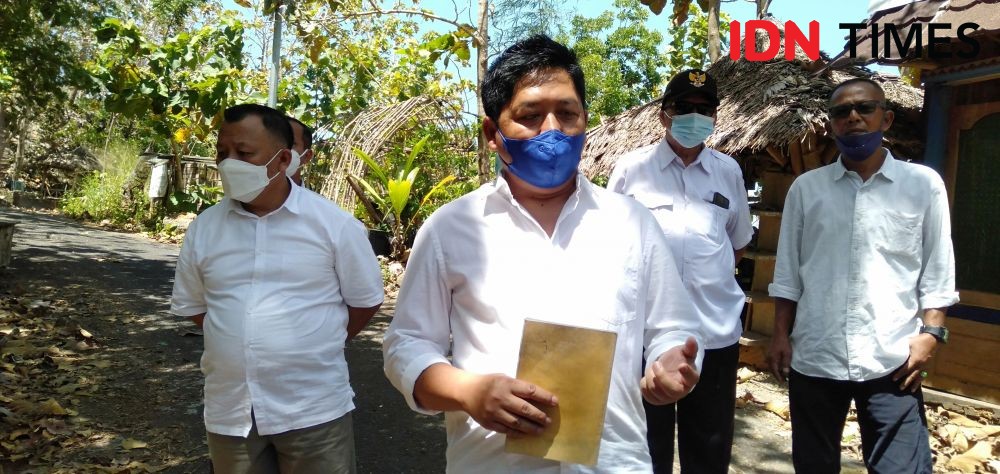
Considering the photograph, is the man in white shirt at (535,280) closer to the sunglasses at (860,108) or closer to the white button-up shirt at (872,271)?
the white button-up shirt at (872,271)

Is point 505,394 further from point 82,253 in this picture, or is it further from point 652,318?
point 82,253

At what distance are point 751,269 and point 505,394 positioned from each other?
680cm

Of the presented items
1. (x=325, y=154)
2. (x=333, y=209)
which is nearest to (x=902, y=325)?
(x=333, y=209)

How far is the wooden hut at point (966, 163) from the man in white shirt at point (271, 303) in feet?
15.9

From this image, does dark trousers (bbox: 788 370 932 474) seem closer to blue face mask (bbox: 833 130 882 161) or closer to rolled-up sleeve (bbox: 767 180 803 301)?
rolled-up sleeve (bbox: 767 180 803 301)

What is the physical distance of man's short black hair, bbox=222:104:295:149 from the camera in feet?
8.63

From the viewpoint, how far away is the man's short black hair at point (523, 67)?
1.63m

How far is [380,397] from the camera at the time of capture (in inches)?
207

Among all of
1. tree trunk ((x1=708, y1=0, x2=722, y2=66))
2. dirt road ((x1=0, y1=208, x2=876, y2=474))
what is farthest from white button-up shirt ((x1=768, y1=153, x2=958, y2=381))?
tree trunk ((x1=708, y1=0, x2=722, y2=66))

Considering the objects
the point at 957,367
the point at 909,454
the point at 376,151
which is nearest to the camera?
the point at 909,454

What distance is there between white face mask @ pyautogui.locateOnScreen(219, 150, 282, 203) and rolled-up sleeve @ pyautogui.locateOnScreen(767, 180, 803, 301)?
1.98 m

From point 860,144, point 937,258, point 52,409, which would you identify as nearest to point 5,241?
point 52,409

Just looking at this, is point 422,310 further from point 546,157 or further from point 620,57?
point 620,57

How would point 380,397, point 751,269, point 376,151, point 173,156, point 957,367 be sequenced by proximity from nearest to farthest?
point 380,397 < point 957,367 < point 751,269 < point 376,151 < point 173,156
